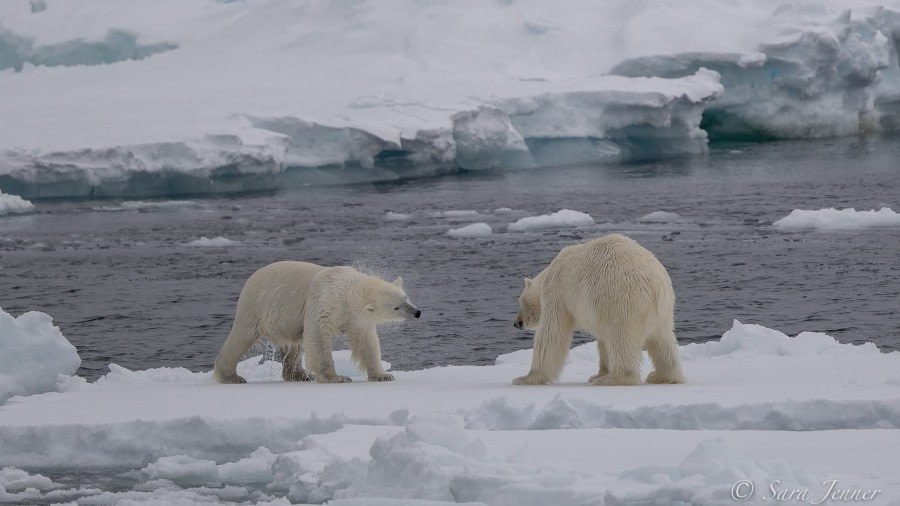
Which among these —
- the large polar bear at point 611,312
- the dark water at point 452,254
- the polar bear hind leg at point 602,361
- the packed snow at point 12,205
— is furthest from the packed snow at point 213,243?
the polar bear hind leg at point 602,361

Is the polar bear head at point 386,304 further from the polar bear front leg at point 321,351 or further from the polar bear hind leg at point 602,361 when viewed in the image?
the polar bear hind leg at point 602,361

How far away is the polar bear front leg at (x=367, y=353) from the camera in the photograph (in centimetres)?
772

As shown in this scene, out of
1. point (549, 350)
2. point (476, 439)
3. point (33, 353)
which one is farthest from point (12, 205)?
point (476, 439)

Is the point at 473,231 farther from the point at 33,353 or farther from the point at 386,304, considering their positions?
the point at 33,353

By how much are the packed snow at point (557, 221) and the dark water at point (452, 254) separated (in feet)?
1.53

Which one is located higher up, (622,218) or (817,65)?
(817,65)

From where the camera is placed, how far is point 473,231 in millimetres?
20469

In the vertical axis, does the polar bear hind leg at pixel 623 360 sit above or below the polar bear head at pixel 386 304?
below

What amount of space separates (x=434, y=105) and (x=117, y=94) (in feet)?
35.7

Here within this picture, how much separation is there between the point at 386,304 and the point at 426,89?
88.0 ft

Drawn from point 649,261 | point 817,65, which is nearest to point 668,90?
point 817,65

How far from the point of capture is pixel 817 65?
35531 mm

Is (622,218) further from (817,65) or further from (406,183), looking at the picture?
(817,65)
